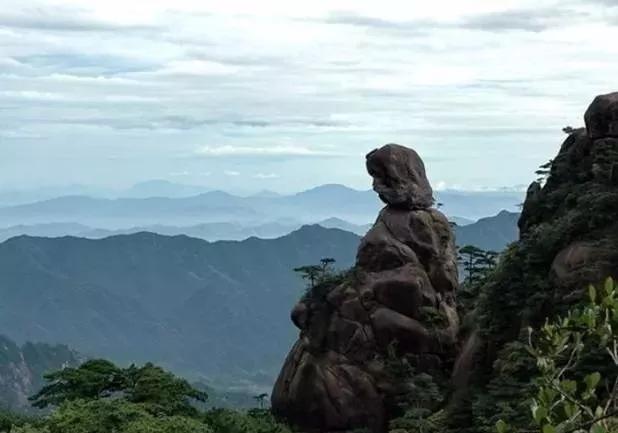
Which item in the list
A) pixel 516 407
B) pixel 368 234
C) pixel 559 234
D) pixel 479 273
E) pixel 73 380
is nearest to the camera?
pixel 516 407

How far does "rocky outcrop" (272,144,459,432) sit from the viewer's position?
30.4 m

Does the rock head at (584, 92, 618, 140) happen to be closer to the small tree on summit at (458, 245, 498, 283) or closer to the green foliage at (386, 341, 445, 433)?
the green foliage at (386, 341, 445, 433)

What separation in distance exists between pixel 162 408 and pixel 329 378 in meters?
6.83

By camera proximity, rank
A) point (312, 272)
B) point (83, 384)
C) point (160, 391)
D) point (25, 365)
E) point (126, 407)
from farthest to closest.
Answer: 1. point (25, 365)
2. point (312, 272)
3. point (83, 384)
4. point (160, 391)
5. point (126, 407)

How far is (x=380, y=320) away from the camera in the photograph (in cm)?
3088

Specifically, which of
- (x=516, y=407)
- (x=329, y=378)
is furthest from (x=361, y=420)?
(x=516, y=407)

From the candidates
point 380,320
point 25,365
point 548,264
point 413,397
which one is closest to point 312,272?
point 380,320

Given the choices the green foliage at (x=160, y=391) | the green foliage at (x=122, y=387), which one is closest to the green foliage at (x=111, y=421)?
the green foliage at (x=160, y=391)

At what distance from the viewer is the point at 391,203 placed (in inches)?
1330

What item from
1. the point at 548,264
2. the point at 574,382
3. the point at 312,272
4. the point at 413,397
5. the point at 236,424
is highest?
the point at 312,272

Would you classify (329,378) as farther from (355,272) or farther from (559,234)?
(559,234)

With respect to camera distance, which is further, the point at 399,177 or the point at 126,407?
the point at 399,177

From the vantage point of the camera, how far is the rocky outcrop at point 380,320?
30422 millimetres

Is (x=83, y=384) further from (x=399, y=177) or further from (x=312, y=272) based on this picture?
Answer: (x=399, y=177)
